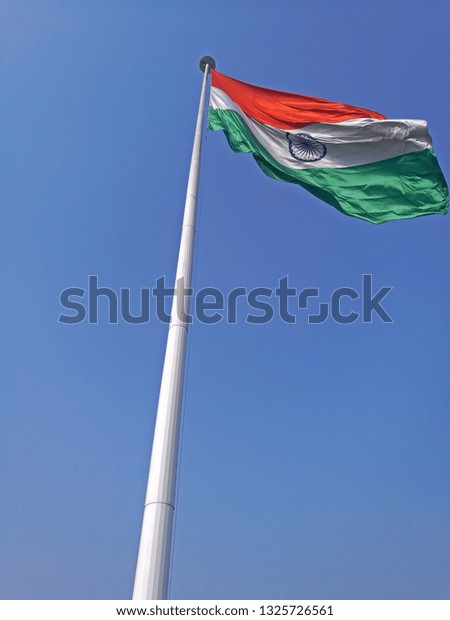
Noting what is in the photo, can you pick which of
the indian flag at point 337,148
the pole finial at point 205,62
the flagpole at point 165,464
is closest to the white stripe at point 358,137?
the indian flag at point 337,148

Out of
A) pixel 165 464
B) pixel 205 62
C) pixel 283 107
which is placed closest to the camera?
pixel 165 464

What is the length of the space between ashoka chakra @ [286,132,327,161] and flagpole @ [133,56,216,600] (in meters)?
5.93

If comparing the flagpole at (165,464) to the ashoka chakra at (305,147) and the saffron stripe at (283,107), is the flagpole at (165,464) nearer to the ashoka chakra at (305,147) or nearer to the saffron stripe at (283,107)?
the ashoka chakra at (305,147)

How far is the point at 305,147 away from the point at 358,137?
1770 millimetres

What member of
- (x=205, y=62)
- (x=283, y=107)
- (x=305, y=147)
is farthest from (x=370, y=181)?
(x=205, y=62)

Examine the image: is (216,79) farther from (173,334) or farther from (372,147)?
(173,334)

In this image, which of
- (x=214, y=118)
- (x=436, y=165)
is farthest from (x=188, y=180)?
(x=436, y=165)

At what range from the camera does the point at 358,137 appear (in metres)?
16.2

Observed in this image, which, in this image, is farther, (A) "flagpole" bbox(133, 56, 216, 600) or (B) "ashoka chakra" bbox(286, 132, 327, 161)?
(B) "ashoka chakra" bbox(286, 132, 327, 161)

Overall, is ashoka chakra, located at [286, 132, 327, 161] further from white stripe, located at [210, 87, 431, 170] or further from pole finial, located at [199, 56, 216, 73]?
pole finial, located at [199, 56, 216, 73]

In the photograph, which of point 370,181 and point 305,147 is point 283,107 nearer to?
point 305,147

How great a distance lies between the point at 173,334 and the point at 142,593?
12.1 ft

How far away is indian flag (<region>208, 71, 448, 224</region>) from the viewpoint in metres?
15.0

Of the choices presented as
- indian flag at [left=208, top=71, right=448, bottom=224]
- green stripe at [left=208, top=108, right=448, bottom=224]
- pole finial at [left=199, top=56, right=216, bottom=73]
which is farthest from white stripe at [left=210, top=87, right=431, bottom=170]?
pole finial at [left=199, top=56, right=216, bottom=73]
